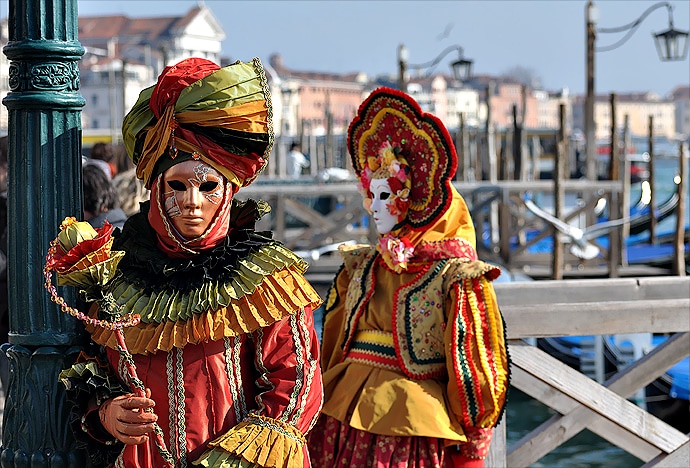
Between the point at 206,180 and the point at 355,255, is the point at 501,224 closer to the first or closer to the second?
the point at 355,255

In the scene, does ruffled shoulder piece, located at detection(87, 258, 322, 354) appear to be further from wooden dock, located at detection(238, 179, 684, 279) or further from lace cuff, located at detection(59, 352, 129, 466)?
wooden dock, located at detection(238, 179, 684, 279)

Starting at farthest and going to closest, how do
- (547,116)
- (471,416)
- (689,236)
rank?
(547,116)
(689,236)
(471,416)

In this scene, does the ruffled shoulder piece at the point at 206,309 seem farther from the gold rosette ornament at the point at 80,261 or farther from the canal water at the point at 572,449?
the canal water at the point at 572,449

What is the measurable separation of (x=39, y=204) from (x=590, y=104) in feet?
48.0

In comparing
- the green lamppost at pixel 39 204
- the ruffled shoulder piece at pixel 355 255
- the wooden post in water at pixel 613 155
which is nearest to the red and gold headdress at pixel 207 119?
the green lamppost at pixel 39 204

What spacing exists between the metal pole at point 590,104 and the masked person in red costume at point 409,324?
1225cm

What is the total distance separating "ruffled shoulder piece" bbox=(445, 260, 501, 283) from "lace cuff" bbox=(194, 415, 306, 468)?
127cm

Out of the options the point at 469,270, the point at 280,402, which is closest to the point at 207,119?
the point at 280,402

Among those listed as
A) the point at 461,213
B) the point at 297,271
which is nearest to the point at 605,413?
the point at 461,213

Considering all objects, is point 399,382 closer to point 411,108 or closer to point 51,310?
point 411,108

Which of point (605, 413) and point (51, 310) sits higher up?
point (51, 310)

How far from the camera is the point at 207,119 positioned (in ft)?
6.81

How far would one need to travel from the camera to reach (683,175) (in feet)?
51.5

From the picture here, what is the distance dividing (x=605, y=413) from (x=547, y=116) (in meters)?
126
